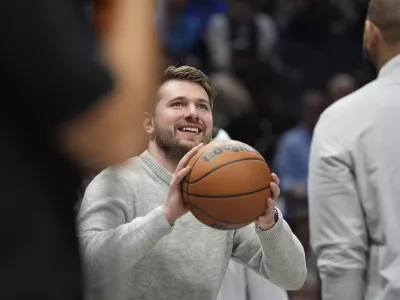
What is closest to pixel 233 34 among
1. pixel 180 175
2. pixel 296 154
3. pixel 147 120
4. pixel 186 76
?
pixel 296 154

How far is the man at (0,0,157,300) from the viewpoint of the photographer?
49.3 inches

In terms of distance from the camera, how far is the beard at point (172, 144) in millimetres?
3570

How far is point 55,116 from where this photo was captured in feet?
4.23

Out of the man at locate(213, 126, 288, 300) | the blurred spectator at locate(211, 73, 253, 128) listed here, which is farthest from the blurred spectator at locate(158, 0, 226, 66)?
the man at locate(213, 126, 288, 300)

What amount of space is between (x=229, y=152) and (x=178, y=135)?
518mm

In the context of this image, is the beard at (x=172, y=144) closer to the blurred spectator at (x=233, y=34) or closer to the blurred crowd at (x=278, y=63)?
the blurred crowd at (x=278, y=63)

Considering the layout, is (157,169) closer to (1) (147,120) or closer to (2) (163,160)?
(2) (163,160)

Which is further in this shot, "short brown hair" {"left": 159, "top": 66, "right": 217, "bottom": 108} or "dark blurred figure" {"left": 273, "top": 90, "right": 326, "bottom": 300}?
"dark blurred figure" {"left": 273, "top": 90, "right": 326, "bottom": 300}

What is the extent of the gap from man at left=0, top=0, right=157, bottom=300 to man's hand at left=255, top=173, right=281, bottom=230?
178 centimetres

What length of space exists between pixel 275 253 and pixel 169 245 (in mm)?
370

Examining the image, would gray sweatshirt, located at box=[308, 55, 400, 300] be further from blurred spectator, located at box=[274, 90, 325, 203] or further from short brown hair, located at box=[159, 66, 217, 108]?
blurred spectator, located at box=[274, 90, 325, 203]

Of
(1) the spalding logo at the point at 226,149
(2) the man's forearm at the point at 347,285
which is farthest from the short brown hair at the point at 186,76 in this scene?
(2) the man's forearm at the point at 347,285

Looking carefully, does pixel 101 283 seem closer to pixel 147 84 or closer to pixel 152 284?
pixel 147 84

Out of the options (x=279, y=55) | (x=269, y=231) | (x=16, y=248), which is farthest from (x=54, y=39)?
(x=279, y=55)
